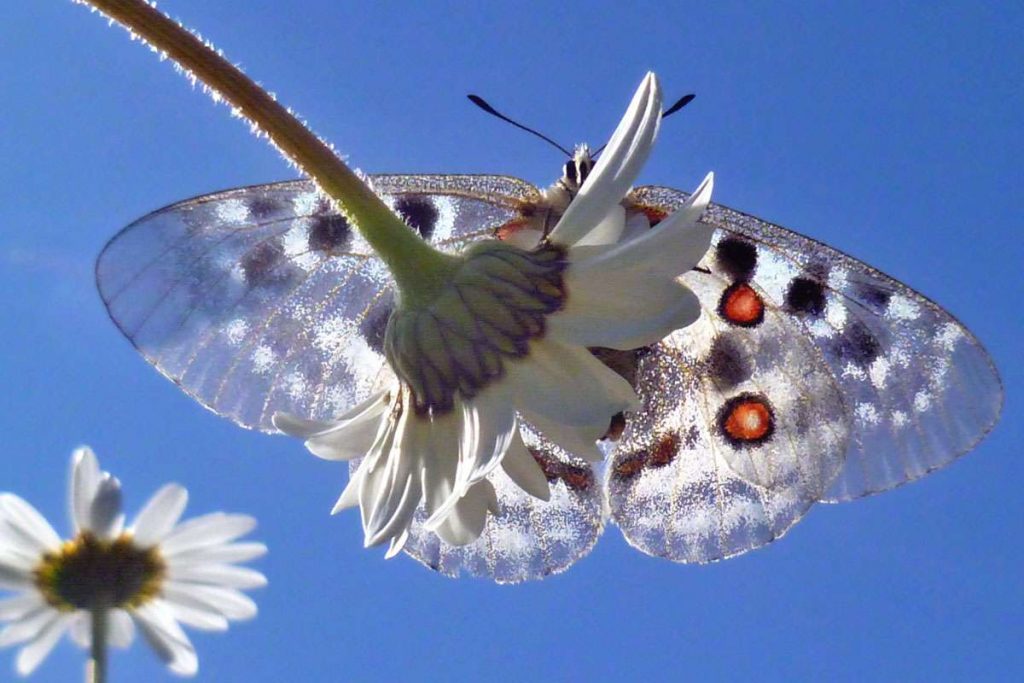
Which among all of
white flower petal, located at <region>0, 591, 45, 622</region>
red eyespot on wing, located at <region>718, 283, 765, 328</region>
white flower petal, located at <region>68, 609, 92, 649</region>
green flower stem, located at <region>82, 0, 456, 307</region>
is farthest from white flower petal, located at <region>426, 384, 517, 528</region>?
white flower petal, located at <region>0, 591, 45, 622</region>

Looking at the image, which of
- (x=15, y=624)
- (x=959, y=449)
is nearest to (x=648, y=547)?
(x=959, y=449)

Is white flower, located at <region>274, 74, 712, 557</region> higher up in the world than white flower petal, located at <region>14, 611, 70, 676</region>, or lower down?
higher up

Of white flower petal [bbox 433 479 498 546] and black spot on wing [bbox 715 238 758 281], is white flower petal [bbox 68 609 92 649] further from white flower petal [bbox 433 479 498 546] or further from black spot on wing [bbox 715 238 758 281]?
black spot on wing [bbox 715 238 758 281]

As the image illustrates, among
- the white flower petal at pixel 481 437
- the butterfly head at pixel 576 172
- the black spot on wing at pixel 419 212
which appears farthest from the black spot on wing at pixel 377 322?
the white flower petal at pixel 481 437

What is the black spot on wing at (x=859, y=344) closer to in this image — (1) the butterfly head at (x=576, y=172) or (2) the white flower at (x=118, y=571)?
(1) the butterfly head at (x=576, y=172)

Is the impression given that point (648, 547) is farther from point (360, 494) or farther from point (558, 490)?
point (360, 494)

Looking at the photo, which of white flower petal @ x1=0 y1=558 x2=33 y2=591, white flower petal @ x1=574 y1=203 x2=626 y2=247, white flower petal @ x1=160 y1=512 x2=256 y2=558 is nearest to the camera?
white flower petal @ x1=574 y1=203 x2=626 y2=247

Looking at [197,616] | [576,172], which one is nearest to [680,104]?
[576,172]
